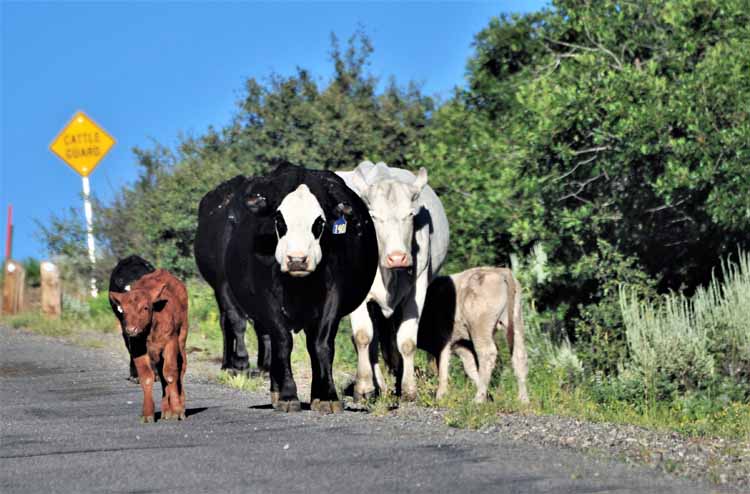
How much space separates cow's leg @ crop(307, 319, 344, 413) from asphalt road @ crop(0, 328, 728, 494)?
163 mm

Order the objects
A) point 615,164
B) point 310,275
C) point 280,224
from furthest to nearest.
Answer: point 615,164 < point 310,275 < point 280,224

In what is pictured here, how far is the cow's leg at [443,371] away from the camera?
13367mm

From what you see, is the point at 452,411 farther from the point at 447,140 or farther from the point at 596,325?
the point at 447,140

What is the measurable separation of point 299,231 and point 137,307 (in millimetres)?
1354

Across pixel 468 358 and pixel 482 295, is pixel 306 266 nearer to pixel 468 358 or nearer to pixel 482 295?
pixel 482 295

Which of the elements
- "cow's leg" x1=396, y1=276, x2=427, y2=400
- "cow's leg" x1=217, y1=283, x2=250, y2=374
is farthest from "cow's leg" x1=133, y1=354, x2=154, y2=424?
"cow's leg" x1=217, y1=283, x2=250, y2=374

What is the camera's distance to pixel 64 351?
20.0 m

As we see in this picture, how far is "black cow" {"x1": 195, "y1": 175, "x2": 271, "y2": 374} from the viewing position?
1461cm

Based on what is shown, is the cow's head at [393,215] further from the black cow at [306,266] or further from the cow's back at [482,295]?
the cow's back at [482,295]

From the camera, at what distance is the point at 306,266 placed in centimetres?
1062

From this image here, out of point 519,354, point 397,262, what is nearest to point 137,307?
point 397,262

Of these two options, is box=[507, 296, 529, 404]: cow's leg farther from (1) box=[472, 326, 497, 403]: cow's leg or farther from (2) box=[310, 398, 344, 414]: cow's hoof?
(2) box=[310, 398, 344, 414]: cow's hoof

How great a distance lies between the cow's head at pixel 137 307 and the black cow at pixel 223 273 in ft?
11.0

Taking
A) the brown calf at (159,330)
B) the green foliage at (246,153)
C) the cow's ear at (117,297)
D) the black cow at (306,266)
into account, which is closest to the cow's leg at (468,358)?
the black cow at (306,266)
